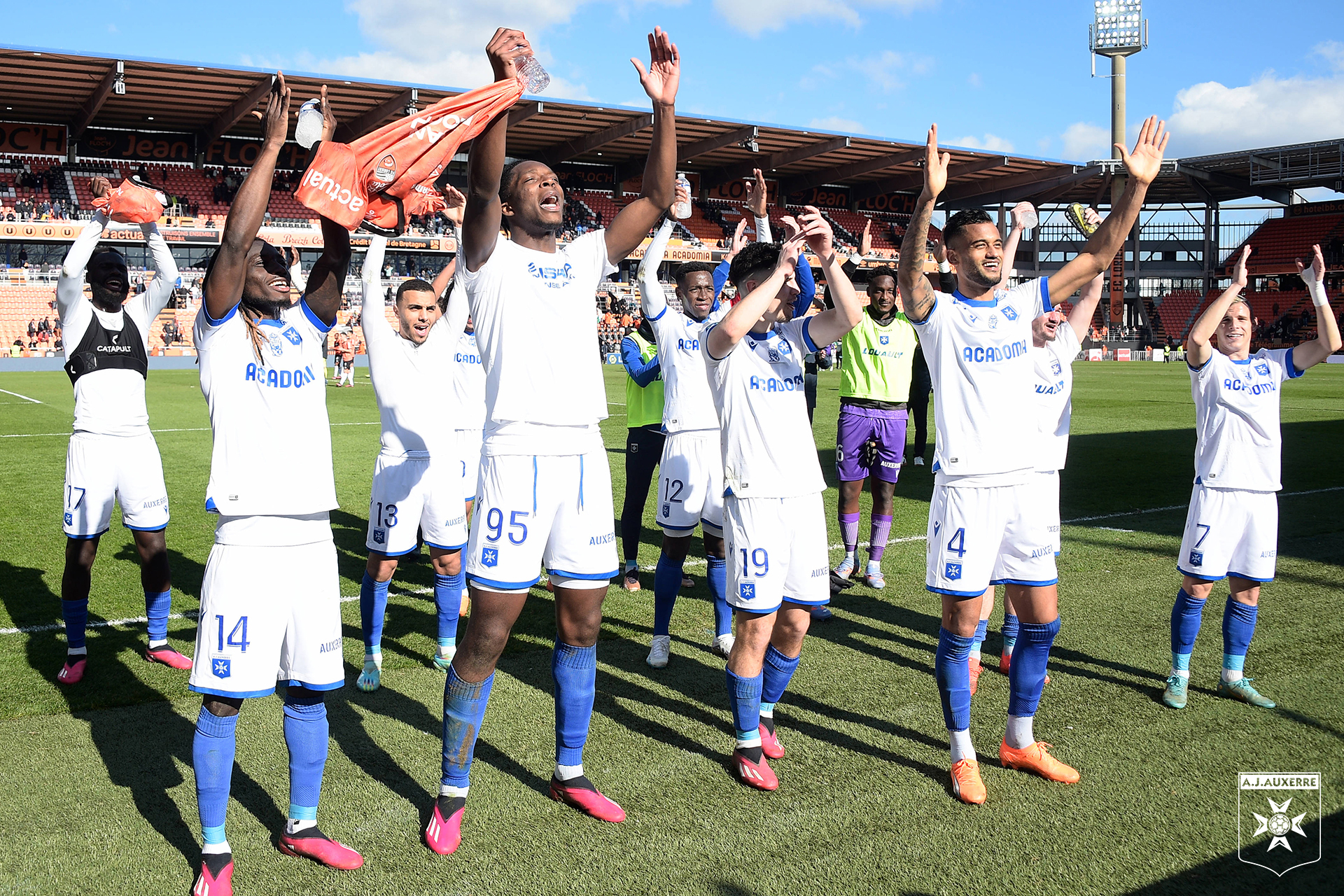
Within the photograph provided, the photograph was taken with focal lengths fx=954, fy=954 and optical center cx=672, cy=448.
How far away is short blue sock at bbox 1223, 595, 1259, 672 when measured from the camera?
494cm

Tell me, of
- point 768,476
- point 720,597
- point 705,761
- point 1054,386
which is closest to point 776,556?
point 768,476

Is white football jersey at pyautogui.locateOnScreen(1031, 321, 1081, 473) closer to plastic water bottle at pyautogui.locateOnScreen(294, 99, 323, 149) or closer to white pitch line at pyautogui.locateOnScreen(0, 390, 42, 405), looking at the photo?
plastic water bottle at pyautogui.locateOnScreen(294, 99, 323, 149)

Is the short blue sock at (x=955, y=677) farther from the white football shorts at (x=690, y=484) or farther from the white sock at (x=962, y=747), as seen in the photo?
the white football shorts at (x=690, y=484)

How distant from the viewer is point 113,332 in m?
5.66

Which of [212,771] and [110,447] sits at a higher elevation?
[110,447]

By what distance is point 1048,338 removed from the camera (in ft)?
15.4

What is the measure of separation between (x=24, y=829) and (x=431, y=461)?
2.65m

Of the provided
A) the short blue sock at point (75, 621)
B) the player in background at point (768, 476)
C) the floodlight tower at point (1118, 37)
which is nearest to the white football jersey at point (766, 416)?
the player in background at point (768, 476)

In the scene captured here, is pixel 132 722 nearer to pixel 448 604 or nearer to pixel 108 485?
pixel 108 485

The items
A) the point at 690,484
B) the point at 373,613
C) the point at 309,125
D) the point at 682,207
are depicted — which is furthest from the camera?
the point at 690,484

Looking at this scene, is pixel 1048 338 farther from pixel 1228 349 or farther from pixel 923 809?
pixel 923 809

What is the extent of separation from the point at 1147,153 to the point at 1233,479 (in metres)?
1.92

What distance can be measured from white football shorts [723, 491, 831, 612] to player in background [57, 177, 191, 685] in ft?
11.3

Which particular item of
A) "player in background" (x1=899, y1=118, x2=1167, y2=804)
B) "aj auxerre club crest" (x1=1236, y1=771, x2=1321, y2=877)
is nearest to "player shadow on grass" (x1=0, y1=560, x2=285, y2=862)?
"player in background" (x1=899, y1=118, x2=1167, y2=804)
